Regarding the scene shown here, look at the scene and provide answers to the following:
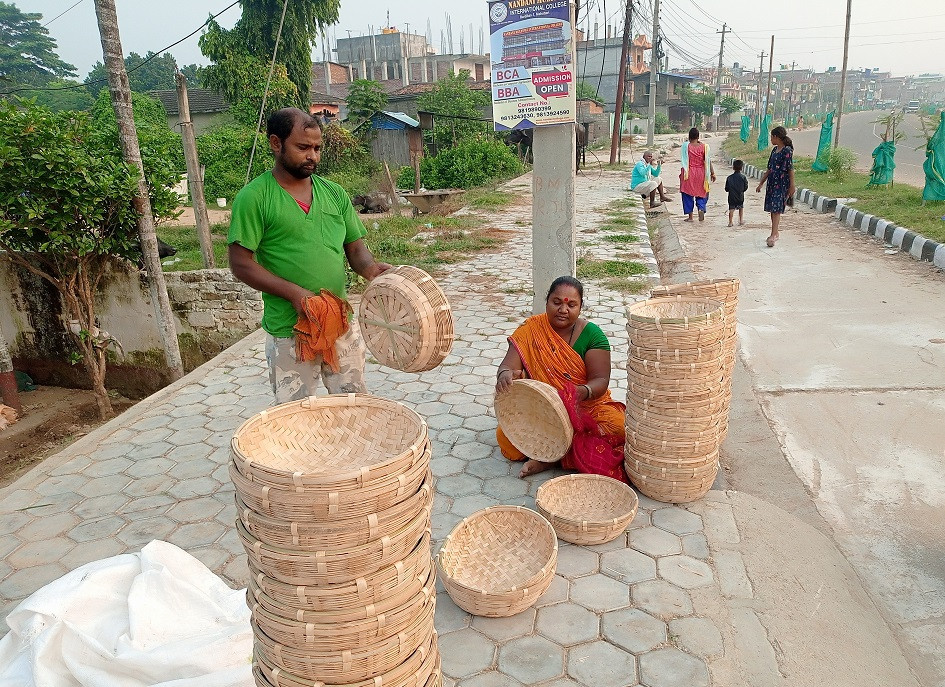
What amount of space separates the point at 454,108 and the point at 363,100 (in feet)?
11.6

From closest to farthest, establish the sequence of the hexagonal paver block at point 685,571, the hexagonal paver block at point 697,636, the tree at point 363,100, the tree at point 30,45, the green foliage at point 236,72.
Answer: the hexagonal paver block at point 697,636 → the hexagonal paver block at point 685,571 → the green foliage at point 236,72 → the tree at point 363,100 → the tree at point 30,45

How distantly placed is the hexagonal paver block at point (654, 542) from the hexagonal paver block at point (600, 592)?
0.30m

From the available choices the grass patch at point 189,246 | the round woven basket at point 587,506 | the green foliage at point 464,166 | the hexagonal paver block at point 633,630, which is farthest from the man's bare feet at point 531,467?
the green foliage at point 464,166

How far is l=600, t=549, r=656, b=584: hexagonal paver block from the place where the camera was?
9.67 feet

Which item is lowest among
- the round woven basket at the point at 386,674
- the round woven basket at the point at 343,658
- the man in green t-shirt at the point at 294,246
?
the round woven basket at the point at 386,674

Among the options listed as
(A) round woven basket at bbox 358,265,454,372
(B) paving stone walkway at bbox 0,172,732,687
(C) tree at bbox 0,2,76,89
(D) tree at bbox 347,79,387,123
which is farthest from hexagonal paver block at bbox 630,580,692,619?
(C) tree at bbox 0,2,76,89

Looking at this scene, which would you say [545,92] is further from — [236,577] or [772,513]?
[236,577]

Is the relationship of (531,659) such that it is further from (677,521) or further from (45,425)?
(45,425)

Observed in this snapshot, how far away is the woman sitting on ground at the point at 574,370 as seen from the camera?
3.70 metres

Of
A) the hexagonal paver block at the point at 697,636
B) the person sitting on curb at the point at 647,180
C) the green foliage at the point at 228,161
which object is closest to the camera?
the hexagonal paver block at the point at 697,636

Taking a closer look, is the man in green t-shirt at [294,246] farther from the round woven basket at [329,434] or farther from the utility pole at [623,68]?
the utility pole at [623,68]

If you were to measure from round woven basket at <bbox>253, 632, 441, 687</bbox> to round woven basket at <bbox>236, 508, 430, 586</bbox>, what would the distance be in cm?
30

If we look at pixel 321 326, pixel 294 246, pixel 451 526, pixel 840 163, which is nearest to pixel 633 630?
pixel 451 526

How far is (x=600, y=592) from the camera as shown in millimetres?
2855
